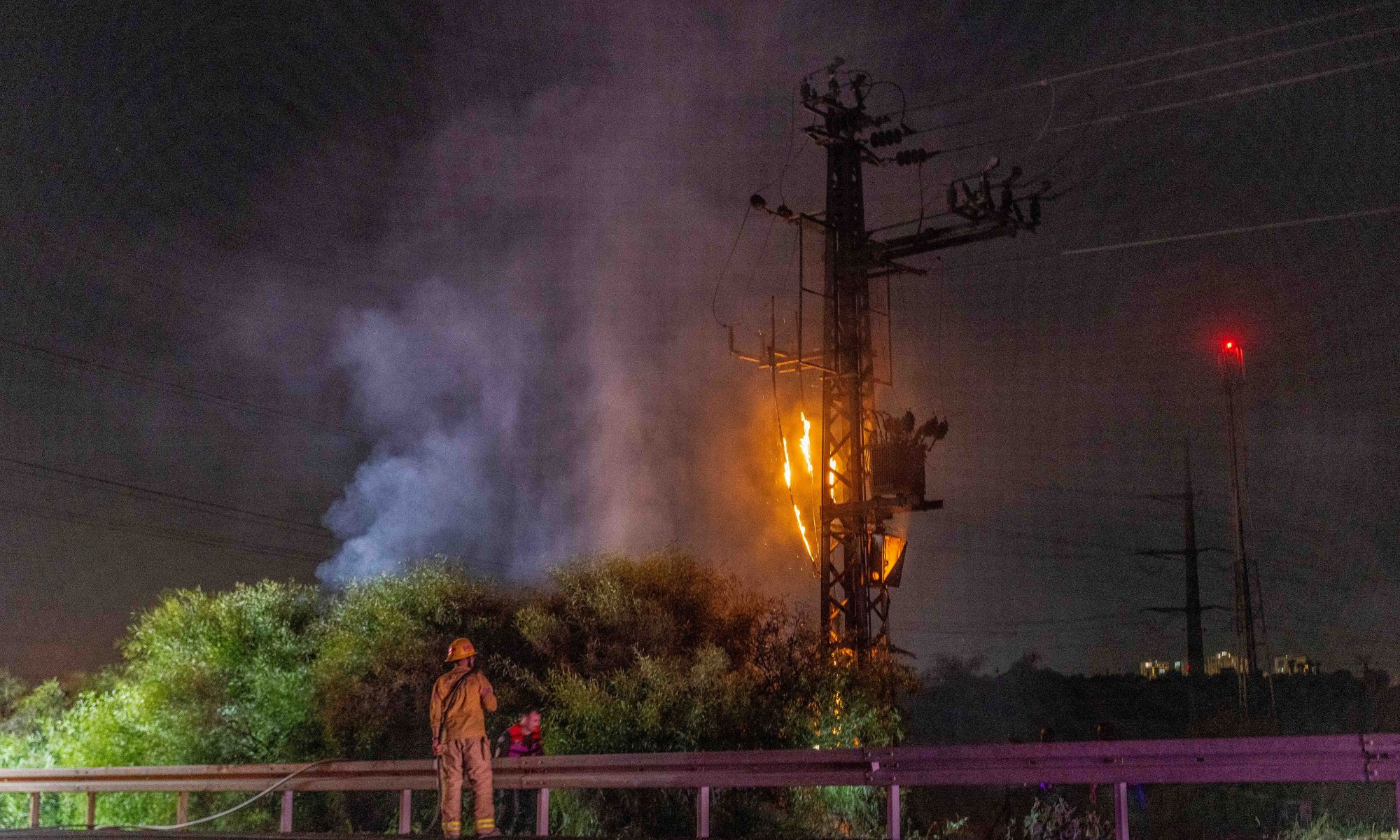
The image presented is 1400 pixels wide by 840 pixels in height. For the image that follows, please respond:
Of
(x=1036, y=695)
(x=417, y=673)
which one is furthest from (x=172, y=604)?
(x=1036, y=695)

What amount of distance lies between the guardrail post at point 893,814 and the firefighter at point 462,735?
12.6 ft

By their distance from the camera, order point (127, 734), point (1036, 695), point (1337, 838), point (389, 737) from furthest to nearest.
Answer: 1. point (1036, 695)
2. point (127, 734)
3. point (389, 737)
4. point (1337, 838)

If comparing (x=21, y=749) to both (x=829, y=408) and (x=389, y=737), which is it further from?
(x=829, y=408)

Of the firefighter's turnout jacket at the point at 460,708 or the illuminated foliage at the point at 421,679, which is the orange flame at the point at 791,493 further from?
the firefighter's turnout jacket at the point at 460,708

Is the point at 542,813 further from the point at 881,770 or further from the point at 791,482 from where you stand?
the point at 791,482

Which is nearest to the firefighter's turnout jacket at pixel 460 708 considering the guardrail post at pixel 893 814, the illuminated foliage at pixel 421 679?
the guardrail post at pixel 893 814

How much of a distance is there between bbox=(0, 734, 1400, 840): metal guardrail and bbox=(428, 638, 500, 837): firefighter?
3.47 feet

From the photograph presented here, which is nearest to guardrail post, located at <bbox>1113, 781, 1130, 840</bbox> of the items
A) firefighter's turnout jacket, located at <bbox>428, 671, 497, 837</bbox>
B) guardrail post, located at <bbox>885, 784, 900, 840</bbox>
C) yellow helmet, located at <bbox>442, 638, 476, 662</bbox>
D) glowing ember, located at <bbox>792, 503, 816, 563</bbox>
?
guardrail post, located at <bbox>885, 784, 900, 840</bbox>

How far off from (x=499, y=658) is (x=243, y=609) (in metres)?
5.94

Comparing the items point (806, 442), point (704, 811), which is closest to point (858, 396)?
point (806, 442)

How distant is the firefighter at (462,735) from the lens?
13.1m

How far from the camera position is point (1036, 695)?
7762 cm

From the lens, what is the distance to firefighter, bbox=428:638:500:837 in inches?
517

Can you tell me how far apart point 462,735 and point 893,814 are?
4.18 m
